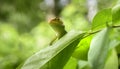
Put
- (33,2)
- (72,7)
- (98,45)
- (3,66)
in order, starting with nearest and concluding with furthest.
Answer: (98,45) < (3,66) < (72,7) < (33,2)

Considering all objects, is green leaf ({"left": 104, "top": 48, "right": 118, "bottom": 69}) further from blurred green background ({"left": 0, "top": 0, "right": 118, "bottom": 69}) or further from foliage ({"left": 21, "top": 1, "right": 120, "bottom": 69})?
blurred green background ({"left": 0, "top": 0, "right": 118, "bottom": 69})

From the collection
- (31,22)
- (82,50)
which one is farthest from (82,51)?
(31,22)

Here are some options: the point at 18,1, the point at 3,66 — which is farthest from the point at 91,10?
the point at 18,1

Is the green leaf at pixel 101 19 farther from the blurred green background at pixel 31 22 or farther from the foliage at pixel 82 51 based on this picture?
the blurred green background at pixel 31 22

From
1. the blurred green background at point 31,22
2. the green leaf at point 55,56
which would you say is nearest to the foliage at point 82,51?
the green leaf at point 55,56

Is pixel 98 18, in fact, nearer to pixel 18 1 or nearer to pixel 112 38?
pixel 112 38
